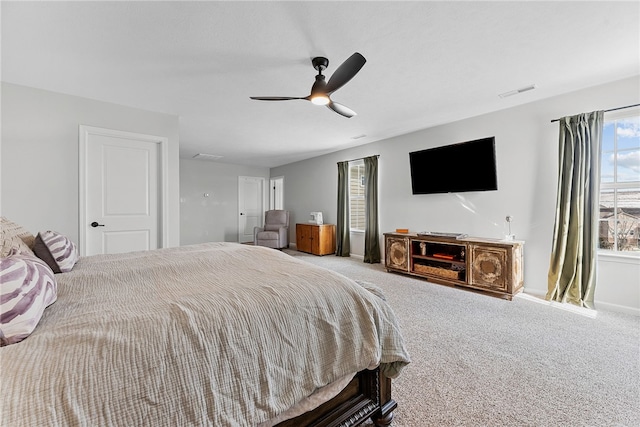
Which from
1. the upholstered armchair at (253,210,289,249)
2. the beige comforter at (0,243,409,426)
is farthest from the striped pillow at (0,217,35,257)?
the upholstered armchair at (253,210,289,249)

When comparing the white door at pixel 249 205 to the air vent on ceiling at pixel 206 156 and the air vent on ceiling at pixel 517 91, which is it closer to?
the air vent on ceiling at pixel 206 156

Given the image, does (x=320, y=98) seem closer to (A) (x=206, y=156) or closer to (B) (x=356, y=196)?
(B) (x=356, y=196)

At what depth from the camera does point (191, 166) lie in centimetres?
681

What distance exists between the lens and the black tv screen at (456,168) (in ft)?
11.6

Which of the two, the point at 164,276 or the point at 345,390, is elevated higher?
the point at 164,276

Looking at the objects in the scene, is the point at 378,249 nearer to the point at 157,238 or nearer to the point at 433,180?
the point at 433,180

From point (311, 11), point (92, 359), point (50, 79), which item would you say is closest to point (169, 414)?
point (92, 359)

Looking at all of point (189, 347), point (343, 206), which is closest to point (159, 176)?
point (189, 347)

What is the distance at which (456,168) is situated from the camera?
3.83 m

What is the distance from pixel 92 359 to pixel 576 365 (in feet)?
9.06

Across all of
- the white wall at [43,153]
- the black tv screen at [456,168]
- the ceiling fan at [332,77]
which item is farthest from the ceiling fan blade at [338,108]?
the white wall at [43,153]

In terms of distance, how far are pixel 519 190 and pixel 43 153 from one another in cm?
562

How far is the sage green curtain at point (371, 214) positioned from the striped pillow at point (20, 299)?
15.4ft

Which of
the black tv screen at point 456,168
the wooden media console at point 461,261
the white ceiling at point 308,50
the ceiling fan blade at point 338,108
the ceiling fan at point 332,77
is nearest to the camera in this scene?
the white ceiling at point 308,50
